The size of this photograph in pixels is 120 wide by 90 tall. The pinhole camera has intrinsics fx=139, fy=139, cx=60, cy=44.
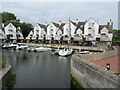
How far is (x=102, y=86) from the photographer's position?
9195mm

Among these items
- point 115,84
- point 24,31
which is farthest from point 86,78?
point 24,31

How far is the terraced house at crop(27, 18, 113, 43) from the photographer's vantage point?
55.3 metres

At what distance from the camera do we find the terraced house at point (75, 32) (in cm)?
5527

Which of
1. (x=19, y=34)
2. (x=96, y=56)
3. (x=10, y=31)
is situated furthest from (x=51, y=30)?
(x=96, y=56)

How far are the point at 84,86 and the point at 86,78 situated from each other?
87 centimetres

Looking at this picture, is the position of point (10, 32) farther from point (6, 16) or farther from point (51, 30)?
point (6, 16)

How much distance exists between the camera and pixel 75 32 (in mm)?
60812

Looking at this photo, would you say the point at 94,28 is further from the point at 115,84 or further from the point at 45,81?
the point at 115,84

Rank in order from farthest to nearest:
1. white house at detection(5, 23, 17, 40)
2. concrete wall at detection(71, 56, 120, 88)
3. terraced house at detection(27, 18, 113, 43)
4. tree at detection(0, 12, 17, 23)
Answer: tree at detection(0, 12, 17, 23), white house at detection(5, 23, 17, 40), terraced house at detection(27, 18, 113, 43), concrete wall at detection(71, 56, 120, 88)

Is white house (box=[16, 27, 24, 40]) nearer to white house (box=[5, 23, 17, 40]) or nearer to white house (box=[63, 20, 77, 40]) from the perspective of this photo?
white house (box=[5, 23, 17, 40])

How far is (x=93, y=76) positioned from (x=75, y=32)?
51.0 meters

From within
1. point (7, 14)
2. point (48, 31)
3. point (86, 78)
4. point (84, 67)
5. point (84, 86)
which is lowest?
point (84, 86)

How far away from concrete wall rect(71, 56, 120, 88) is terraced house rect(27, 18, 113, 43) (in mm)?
42817

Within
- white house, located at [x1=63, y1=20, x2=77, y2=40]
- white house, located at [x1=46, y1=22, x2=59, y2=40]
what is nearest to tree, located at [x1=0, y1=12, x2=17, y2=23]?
white house, located at [x1=46, y1=22, x2=59, y2=40]
